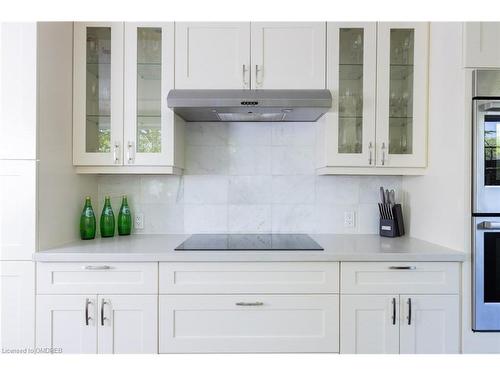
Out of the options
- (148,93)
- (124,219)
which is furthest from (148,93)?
(124,219)

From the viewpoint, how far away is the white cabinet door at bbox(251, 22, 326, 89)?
2049 millimetres

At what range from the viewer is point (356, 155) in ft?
6.83

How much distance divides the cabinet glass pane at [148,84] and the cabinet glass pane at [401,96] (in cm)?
143

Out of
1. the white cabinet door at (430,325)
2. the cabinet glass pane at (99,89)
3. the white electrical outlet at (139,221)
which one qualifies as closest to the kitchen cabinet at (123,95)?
the cabinet glass pane at (99,89)

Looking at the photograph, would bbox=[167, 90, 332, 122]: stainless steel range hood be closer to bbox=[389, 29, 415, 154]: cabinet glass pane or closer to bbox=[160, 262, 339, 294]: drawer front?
bbox=[389, 29, 415, 154]: cabinet glass pane

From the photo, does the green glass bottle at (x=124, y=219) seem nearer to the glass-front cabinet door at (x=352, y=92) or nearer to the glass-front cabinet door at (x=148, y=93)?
the glass-front cabinet door at (x=148, y=93)

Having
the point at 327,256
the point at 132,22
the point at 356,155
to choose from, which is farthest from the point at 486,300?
the point at 132,22

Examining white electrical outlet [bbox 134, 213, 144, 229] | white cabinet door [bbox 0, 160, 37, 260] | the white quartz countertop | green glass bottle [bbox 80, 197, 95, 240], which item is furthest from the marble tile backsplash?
white cabinet door [bbox 0, 160, 37, 260]

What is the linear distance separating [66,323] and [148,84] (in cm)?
141

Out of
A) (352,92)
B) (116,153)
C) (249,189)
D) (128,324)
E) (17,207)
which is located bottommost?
(128,324)

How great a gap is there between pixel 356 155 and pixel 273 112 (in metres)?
0.57

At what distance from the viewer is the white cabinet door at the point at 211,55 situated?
6.70 feet

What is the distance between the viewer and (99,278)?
1.76 metres

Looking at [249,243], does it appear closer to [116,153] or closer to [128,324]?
[128,324]
